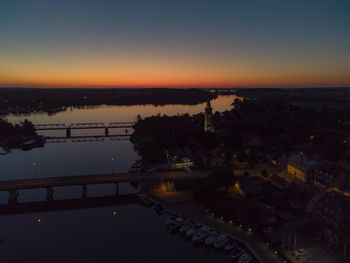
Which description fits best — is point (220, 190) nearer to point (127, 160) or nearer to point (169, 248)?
point (169, 248)

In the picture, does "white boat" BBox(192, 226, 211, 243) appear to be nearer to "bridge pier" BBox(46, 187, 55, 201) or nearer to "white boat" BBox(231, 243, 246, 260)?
"white boat" BBox(231, 243, 246, 260)

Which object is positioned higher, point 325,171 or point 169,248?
point 325,171

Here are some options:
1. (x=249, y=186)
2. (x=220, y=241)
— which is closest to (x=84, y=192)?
(x=249, y=186)

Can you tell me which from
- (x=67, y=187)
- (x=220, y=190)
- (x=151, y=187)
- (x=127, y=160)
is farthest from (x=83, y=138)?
(x=220, y=190)

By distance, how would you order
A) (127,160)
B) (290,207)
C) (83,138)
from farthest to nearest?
(83,138) < (127,160) < (290,207)

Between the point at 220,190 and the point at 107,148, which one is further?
the point at 107,148

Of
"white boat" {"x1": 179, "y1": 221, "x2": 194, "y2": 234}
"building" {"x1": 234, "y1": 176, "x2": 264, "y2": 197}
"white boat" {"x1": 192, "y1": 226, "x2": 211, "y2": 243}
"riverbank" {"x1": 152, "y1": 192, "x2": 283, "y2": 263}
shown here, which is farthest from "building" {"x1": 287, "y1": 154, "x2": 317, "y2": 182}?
"white boat" {"x1": 192, "y1": 226, "x2": 211, "y2": 243}

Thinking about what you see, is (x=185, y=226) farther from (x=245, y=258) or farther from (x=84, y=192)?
(x=84, y=192)
